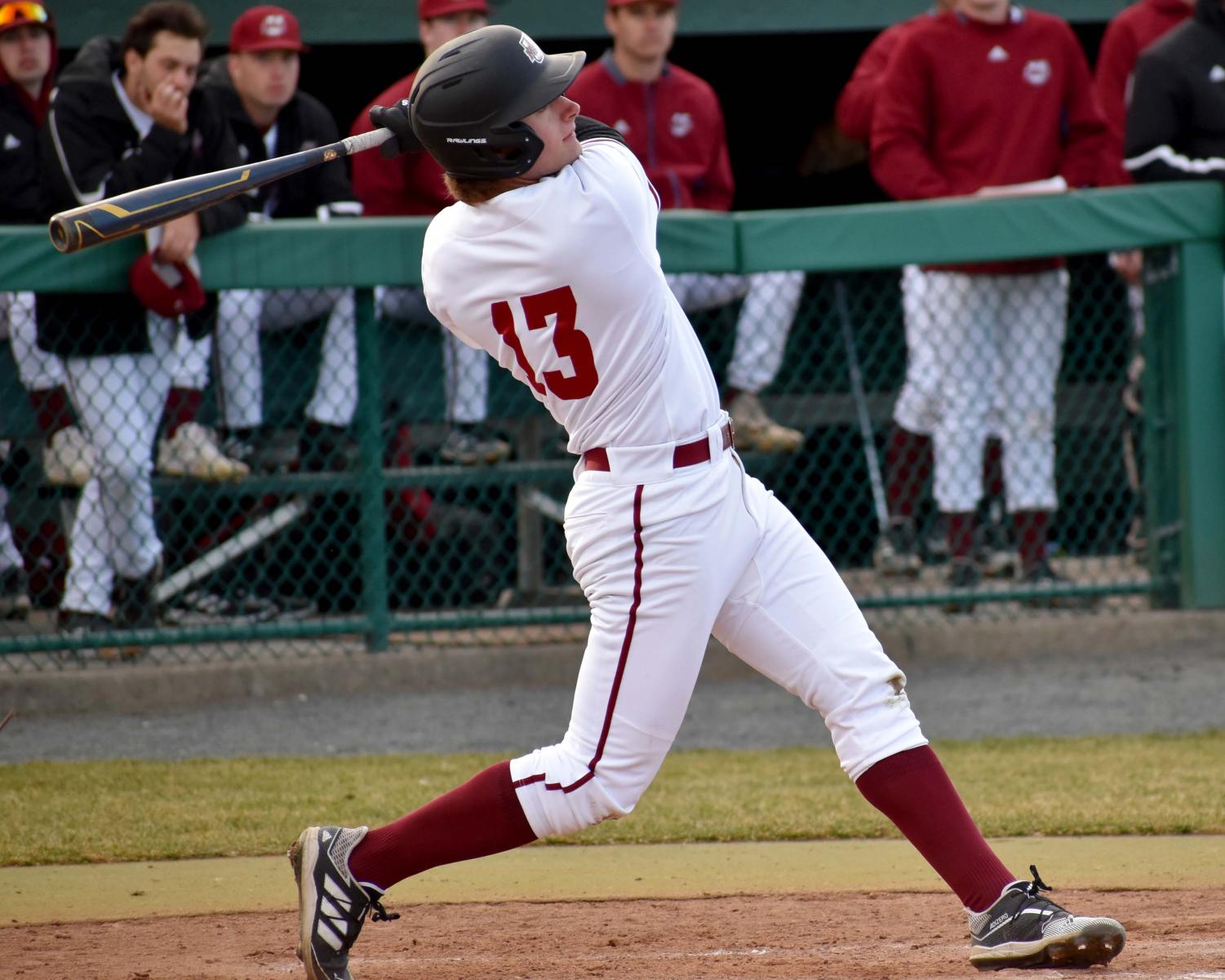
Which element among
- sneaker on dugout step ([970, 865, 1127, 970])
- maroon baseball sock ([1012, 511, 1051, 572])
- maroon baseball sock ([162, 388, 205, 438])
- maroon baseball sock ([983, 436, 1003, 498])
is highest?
maroon baseball sock ([162, 388, 205, 438])

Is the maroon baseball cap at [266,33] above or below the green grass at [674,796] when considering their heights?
above

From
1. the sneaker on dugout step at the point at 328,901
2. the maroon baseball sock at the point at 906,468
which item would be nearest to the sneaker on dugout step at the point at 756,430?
the maroon baseball sock at the point at 906,468

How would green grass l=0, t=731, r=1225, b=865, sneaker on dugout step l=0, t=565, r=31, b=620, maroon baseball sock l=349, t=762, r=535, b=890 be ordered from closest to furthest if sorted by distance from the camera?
maroon baseball sock l=349, t=762, r=535, b=890, green grass l=0, t=731, r=1225, b=865, sneaker on dugout step l=0, t=565, r=31, b=620

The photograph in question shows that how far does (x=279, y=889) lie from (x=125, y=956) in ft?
1.82

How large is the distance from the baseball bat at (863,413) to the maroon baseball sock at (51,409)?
282 cm

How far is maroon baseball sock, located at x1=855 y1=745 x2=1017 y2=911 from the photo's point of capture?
3.05m

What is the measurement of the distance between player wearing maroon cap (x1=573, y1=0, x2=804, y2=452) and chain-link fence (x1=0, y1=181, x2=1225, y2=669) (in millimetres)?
17

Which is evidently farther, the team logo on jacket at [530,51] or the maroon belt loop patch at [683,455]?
the maroon belt loop patch at [683,455]

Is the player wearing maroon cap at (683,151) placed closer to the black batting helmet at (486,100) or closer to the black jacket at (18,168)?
the black jacket at (18,168)

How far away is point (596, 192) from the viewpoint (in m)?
2.95

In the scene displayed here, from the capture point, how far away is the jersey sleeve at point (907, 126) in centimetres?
636

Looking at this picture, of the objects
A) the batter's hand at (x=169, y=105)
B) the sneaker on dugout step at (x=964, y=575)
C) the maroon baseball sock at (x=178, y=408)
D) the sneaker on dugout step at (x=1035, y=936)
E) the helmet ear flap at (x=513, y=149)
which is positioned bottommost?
the sneaker on dugout step at (x=964, y=575)

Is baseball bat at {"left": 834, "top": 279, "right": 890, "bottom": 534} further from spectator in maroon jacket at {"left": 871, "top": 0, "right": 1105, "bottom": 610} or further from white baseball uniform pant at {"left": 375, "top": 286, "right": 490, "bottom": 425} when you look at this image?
white baseball uniform pant at {"left": 375, "top": 286, "right": 490, "bottom": 425}

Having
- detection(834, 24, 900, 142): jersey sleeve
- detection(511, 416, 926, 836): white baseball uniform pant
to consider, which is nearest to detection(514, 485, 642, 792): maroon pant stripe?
detection(511, 416, 926, 836): white baseball uniform pant
